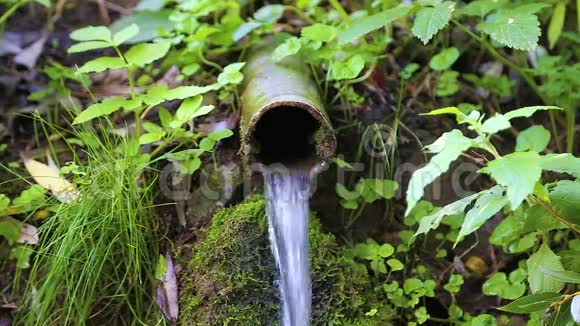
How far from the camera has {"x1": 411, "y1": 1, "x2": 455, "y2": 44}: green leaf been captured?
1.77 m

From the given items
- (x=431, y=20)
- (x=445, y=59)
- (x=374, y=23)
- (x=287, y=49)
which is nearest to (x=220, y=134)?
(x=287, y=49)

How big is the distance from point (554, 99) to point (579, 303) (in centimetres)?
112

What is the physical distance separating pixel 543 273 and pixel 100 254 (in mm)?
1217

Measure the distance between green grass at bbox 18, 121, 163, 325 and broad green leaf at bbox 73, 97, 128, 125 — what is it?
0.07 m

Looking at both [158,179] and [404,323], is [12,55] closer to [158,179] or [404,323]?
[158,179]

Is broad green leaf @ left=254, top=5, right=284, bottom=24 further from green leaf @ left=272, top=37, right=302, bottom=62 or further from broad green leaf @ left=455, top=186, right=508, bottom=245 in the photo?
broad green leaf @ left=455, top=186, right=508, bottom=245

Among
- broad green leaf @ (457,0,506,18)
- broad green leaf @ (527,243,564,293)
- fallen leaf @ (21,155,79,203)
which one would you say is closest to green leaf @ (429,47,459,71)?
broad green leaf @ (457,0,506,18)

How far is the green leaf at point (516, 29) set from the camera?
5.95 ft

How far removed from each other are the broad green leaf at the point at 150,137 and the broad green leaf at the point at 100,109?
0.12 meters

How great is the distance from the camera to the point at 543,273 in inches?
61.4

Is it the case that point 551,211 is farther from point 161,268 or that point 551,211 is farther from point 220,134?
point 161,268

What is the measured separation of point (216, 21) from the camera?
2457 mm

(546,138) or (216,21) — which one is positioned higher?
(216,21)

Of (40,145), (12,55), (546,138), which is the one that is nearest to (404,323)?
(546,138)
